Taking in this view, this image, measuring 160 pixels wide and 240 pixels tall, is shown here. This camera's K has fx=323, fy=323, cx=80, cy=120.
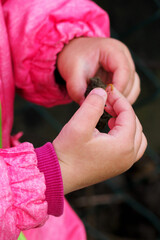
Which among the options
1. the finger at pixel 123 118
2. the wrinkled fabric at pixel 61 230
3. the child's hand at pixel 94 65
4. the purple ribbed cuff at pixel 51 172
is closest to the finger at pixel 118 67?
→ the child's hand at pixel 94 65

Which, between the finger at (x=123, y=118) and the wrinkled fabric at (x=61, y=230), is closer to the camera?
the finger at (x=123, y=118)

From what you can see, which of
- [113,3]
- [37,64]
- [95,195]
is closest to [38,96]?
[37,64]

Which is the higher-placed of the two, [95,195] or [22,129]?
[22,129]

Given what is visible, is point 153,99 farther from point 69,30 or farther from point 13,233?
point 13,233

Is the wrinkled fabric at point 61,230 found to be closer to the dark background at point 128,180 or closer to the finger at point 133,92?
the finger at point 133,92

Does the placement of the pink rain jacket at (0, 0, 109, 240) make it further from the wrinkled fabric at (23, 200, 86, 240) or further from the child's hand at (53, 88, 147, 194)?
the child's hand at (53, 88, 147, 194)
